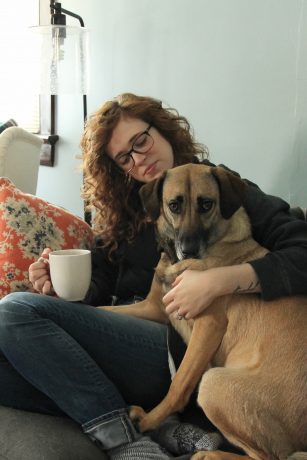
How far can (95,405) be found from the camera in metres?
1.23

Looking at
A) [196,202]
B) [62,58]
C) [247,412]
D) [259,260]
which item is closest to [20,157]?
[62,58]

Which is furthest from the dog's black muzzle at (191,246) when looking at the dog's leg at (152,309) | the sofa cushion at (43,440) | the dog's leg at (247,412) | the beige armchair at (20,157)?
the beige armchair at (20,157)

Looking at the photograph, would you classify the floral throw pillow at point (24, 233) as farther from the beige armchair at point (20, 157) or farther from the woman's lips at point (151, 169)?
the woman's lips at point (151, 169)

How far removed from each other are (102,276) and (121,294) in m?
0.09

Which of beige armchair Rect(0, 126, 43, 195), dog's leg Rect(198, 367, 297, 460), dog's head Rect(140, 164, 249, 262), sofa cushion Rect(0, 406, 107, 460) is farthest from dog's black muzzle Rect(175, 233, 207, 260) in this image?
beige armchair Rect(0, 126, 43, 195)

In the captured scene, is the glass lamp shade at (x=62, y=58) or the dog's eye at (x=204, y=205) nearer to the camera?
the dog's eye at (x=204, y=205)

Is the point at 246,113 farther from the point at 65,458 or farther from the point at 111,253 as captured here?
the point at 65,458

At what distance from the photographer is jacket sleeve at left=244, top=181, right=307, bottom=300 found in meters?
1.28

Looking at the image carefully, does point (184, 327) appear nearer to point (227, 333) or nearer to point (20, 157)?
point (227, 333)

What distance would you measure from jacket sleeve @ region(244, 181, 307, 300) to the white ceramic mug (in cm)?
45

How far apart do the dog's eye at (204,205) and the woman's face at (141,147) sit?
243mm

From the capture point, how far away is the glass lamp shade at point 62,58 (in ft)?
8.30

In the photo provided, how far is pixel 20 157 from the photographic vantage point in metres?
2.15

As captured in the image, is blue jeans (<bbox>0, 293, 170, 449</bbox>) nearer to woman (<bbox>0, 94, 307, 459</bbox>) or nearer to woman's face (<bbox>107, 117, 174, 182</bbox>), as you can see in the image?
woman (<bbox>0, 94, 307, 459</bbox>)
